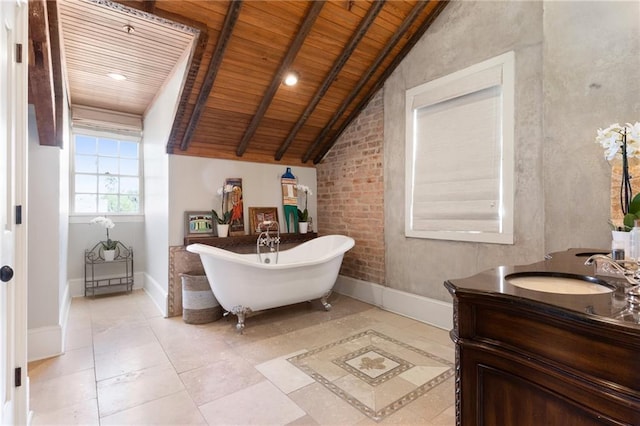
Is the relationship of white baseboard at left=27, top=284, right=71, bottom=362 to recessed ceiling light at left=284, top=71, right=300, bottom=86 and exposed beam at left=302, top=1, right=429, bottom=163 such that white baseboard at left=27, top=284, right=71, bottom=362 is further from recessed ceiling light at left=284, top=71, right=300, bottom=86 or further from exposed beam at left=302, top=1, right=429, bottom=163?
exposed beam at left=302, top=1, right=429, bottom=163

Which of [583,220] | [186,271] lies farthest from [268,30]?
[583,220]

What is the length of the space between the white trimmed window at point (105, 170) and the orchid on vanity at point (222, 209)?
177cm

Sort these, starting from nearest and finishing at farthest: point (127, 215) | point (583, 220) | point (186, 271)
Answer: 1. point (583, 220)
2. point (186, 271)
3. point (127, 215)

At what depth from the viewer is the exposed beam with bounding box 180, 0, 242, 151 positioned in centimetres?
250

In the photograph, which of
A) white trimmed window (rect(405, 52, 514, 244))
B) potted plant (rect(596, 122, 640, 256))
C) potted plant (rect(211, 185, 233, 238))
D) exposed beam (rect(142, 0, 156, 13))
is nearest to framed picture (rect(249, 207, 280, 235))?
potted plant (rect(211, 185, 233, 238))

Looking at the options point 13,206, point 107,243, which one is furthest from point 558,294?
point 107,243

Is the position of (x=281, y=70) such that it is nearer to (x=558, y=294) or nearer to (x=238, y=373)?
(x=238, y=373)

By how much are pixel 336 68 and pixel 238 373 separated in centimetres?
302

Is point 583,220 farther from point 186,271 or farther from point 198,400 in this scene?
point 186,271

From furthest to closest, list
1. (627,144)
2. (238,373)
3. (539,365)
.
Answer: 1. (238,373)
2. (627,144)
3. (539,365)

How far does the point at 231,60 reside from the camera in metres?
2.95

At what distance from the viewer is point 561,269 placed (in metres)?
1.30

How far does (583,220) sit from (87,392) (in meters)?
3.51

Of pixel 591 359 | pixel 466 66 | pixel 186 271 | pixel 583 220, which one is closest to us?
pixel 591 359
